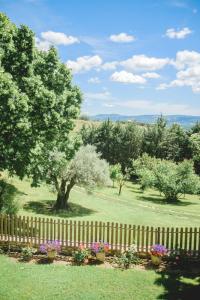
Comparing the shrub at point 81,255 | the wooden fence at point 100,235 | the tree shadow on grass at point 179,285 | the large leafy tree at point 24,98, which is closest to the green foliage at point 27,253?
the wooden fence at point 100,235

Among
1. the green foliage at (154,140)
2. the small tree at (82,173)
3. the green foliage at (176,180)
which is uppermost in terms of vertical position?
the green foliage at (154,140)

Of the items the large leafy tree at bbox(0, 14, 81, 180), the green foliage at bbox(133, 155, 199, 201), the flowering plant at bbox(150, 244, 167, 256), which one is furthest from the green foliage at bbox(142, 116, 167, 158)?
the flowering plant at bbox(150, 244, 167, 256)

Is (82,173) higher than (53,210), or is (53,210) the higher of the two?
(82,173)

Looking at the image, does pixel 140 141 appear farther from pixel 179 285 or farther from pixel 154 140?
pixel 179 285

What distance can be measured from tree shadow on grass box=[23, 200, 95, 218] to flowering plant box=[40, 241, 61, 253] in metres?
15.9

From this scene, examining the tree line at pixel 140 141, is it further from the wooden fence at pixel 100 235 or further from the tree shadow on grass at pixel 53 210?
the wooden fence at pixel 100 235

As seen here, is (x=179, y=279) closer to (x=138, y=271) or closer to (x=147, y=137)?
(x=138, y=271)

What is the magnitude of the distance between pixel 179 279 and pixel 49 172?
19.9 metres

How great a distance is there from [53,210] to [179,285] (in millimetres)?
22376

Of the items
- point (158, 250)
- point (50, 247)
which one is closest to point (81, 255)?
point (50, 247)

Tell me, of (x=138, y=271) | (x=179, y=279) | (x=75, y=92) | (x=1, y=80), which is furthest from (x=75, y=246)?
(x=75, y=92)

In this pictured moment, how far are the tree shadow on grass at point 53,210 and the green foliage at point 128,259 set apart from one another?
55.6 feet

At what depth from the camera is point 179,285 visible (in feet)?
45.6

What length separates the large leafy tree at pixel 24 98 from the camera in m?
19.7
